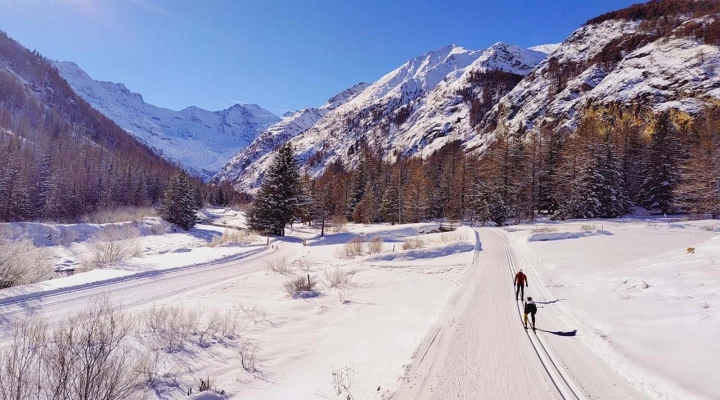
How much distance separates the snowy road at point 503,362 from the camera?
20.1 ft

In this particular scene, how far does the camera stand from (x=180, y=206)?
53.1 meters

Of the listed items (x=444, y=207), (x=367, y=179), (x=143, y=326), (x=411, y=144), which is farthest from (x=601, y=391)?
(x=411, y=144)

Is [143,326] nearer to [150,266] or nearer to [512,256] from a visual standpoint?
[150,266]

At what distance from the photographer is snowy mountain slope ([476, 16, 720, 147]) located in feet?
201

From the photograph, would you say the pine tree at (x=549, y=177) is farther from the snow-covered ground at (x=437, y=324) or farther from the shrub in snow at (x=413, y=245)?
the shrub in snow at (x=413, y=245)

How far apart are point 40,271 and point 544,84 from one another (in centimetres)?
11988

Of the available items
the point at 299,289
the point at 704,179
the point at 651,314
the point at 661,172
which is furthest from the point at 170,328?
the point at 661,172

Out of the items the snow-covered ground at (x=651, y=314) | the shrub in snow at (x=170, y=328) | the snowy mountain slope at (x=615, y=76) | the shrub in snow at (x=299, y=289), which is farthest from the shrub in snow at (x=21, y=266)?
the snowy mountain slope at (x=615, y=76)

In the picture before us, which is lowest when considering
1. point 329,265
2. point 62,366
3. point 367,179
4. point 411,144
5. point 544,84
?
point 329,265

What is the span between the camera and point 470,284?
15.0m

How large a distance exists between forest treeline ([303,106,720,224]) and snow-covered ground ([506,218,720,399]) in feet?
90.0

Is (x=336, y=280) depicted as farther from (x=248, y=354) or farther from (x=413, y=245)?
(x=413, y=245)

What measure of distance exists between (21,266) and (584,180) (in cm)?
5153

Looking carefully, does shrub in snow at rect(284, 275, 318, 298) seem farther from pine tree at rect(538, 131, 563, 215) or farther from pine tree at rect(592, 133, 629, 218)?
pine tree at rect(538, 131, 563, 215)
